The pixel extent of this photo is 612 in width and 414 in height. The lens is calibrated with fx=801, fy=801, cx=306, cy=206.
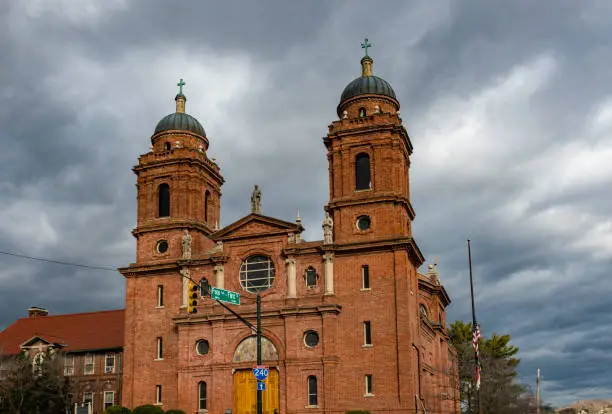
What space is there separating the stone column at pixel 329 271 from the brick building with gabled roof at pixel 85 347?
20.4 metres

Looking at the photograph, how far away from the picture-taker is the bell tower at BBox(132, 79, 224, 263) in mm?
56781

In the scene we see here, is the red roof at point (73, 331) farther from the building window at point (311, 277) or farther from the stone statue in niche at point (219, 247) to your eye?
the building window at point (311, 277)

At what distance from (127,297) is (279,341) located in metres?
12.3

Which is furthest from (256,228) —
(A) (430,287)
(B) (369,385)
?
(A) (430,287)

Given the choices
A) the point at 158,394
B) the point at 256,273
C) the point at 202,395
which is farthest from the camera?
the point at 158,394

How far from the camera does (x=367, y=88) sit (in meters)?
54.8

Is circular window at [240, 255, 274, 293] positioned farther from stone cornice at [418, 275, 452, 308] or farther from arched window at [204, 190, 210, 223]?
stone cornice at [418, 275, 452, 308]

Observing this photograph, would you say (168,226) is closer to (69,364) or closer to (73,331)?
(69,364)

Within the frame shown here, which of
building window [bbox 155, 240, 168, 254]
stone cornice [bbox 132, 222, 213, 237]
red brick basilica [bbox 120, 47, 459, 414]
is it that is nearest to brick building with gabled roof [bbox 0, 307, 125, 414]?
red brick basilica [bbox 120, 47, 459, 414]

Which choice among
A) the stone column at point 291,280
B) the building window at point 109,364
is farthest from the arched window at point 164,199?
the building window at point 109,364

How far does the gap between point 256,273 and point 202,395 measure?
8.52m

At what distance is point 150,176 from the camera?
58.6 m

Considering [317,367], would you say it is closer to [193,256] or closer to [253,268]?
[253,268]

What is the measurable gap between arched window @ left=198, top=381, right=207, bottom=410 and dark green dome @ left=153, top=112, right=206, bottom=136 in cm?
1925
